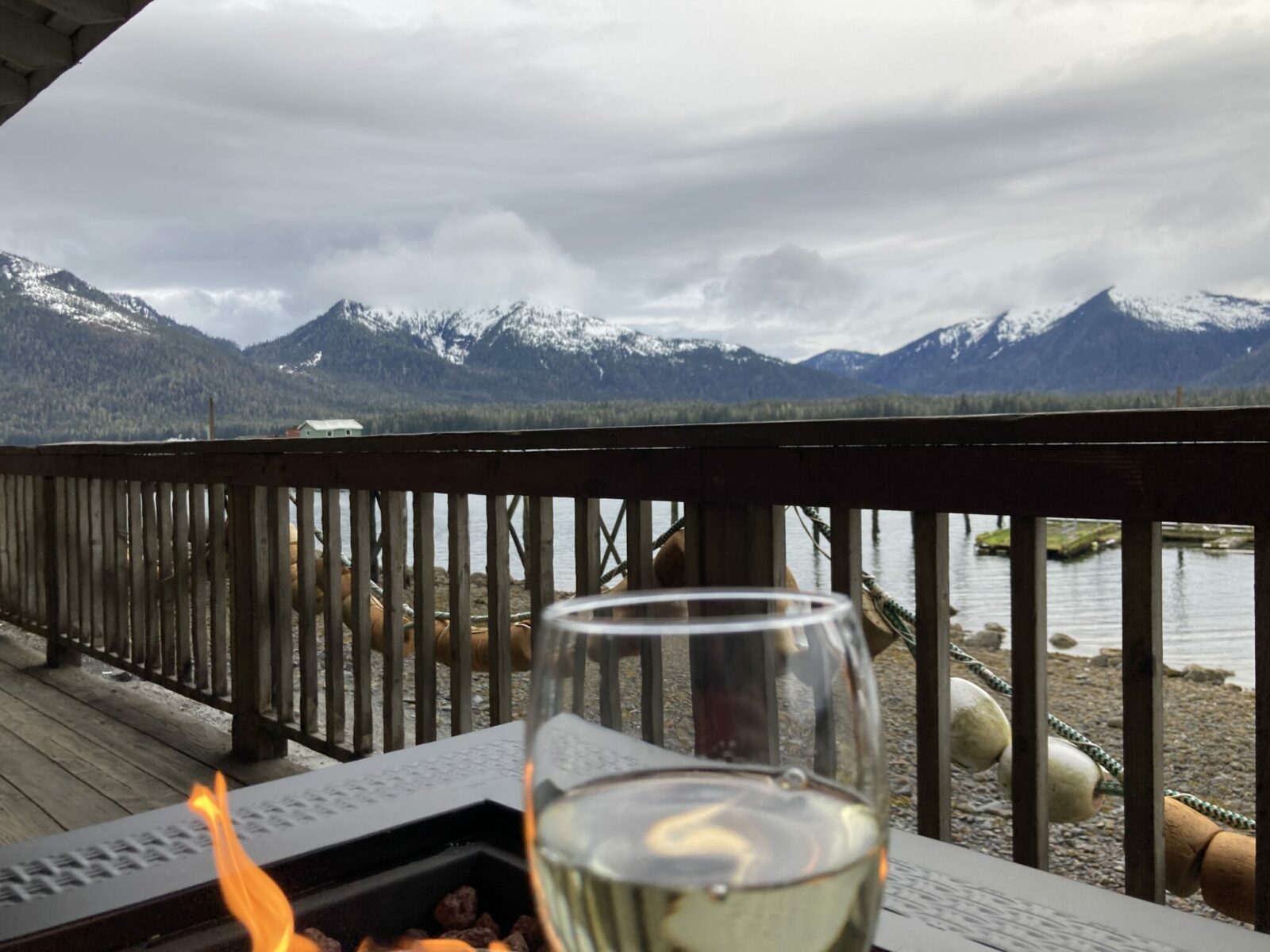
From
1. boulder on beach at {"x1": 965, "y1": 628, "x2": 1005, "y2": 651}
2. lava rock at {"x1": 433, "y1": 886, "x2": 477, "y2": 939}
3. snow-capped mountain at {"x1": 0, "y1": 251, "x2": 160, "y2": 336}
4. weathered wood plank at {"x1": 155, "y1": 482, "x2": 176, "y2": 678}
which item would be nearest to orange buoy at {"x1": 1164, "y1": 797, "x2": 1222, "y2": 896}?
lava rock at {"x1": 433, "y1": 886, "x2": 477, "y2": 939}

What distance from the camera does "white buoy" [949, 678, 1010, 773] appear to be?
2.59 m

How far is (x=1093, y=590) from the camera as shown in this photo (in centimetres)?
1162

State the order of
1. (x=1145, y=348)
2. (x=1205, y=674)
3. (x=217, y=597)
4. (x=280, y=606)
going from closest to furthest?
(x=280, y=606) → (x=217, y=597) → (x=1205, y=674) → (x=1145, y=348)

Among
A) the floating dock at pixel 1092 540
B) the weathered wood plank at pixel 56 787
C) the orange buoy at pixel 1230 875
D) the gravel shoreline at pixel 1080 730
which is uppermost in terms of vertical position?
the orange buoy at pixel 1230 875

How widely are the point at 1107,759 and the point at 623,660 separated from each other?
2.08 metres

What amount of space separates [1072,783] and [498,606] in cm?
153

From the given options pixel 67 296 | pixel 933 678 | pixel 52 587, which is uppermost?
pixel 67 296

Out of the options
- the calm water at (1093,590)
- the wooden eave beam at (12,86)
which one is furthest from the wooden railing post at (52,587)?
the calm water at (1093,590)

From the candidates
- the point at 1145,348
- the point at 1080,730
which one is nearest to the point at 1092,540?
Answer: the point at 1080,730

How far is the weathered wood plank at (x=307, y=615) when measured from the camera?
264 centimetres

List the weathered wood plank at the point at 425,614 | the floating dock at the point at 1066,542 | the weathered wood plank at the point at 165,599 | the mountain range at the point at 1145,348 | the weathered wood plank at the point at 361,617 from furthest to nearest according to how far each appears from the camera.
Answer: the mountain range at the point at 1145,348
the floating dock at the point at 1066,542
the weathered wood plank at the point at 165,599
the weathered wood plank at the point at 361,617
the weathered wood plank at the point at 425,614

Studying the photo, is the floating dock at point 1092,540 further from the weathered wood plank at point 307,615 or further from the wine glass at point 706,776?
the wine glass at point 706,776

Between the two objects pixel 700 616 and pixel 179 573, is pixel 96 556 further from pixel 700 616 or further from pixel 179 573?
pixel 700 616

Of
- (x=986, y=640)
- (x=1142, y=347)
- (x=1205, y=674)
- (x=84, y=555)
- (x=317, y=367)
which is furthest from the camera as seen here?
(x=1142, y=347)
